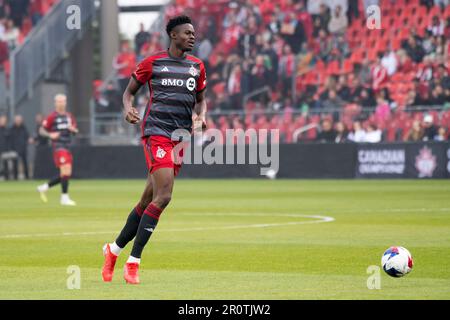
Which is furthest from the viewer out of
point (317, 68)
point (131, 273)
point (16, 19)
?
point (16, 19)

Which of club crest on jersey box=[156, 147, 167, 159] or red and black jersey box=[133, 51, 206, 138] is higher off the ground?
red and black jersey box=[133, 51, 206, 138]

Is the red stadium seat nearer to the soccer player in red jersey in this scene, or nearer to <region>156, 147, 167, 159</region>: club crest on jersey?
the soccer player in red jersey

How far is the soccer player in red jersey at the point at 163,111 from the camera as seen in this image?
1056 centimetres

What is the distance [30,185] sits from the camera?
111ft

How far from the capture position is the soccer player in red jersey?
10.6 m

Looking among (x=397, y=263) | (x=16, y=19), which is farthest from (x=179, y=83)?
(x=16, y=19)

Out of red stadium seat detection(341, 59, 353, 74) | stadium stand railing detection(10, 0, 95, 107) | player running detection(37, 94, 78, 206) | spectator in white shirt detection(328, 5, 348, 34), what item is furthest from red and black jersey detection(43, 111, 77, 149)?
stadium stand railing detection(10, 0, 95, 107)

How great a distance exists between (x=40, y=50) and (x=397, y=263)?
3379 centimetres

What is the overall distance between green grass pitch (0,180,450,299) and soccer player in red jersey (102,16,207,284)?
66 centimetres

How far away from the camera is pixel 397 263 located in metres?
9.91

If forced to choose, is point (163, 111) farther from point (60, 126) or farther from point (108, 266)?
point (60, 126)
